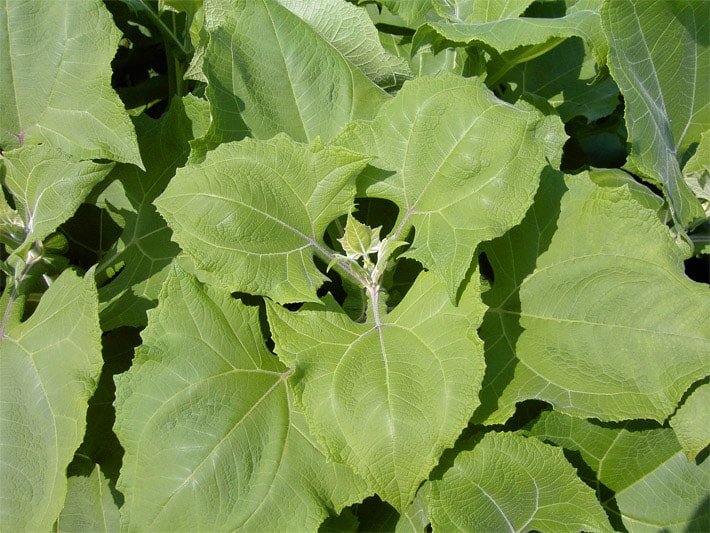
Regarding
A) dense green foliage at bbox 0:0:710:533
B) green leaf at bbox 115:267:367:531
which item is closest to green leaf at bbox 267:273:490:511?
dense green foliage at bbox 0:0:710:533

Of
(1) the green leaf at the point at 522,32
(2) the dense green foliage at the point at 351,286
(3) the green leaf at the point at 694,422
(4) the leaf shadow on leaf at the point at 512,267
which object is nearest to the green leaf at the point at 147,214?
(2) the dense green foliage at the point at 351,286

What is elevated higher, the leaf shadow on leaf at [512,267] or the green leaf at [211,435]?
the leaf shadow on leaf at [512,267]

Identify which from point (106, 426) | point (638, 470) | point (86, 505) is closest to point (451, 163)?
point (638, 470)

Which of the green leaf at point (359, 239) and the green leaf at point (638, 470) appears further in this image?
the green leaf at point (638, 470)

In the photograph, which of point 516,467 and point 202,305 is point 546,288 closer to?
point 516,467

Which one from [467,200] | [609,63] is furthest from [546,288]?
[609,63]

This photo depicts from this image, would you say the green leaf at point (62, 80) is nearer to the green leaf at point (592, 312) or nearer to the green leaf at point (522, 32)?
the green leaf at point (522, 32)

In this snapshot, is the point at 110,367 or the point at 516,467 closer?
the point at 516,467
